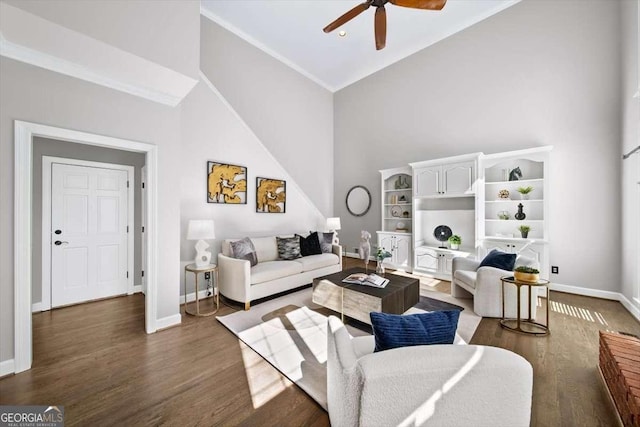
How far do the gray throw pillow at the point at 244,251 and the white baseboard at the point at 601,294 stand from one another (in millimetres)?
4653

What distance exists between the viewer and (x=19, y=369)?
1.96 m

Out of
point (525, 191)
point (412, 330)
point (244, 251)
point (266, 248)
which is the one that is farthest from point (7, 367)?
point (525, 191)

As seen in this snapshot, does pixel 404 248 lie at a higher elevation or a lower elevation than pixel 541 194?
lower

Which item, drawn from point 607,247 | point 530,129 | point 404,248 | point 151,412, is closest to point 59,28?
point 151,412

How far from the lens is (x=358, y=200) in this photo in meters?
6.51

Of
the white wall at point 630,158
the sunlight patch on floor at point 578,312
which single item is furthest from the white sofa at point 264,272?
the white wall at point 630,158

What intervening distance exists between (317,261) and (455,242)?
2571 millimetres

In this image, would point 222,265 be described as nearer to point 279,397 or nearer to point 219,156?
point 219,156

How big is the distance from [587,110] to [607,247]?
6.53 feet

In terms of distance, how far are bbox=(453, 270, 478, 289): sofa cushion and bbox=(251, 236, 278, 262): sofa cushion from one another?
2800 millimetres

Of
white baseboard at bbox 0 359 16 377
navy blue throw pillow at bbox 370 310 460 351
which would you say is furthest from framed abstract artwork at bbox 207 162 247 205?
navy blue throw pillow at bbox 370 310 460 351

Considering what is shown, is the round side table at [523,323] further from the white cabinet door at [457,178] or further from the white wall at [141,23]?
the white wall at [141,23]

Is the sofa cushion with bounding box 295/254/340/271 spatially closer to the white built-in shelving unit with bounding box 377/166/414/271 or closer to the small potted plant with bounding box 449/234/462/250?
the white built-in shelving unit with bounding box 377/166/414/271

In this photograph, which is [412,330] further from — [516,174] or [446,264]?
[516,174]
